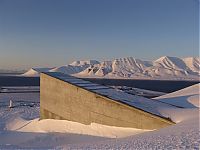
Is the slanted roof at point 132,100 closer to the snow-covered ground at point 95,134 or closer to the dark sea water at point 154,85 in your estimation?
the snow-covered ground at point 95,134

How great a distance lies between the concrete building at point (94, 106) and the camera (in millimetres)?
12531

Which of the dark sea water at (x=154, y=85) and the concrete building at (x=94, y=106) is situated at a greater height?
the dark sea water at (x=154, y=85)

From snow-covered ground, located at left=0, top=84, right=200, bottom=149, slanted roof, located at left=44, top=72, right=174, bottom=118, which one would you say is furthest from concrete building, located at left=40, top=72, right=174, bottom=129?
snow-covered ground, located at left=0, top=84, right=200, bottom=149

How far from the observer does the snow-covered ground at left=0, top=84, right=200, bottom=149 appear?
23.4 ft

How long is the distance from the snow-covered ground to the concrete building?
47 centimetres

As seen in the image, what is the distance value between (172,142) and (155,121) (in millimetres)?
5074

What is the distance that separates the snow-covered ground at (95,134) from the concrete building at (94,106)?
47 cm

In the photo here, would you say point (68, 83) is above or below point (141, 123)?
above

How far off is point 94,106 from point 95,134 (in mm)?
1946

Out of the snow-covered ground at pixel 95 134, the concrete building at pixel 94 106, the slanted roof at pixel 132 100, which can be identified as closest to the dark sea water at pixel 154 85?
the slanted roof at pixel 132 100

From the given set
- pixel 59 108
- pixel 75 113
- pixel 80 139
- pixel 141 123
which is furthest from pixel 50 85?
pixel 141 123

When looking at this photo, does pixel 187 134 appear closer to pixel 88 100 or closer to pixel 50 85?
pixel 88 100

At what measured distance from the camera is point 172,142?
22.4 feet

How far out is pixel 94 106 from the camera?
1477 centimetres
